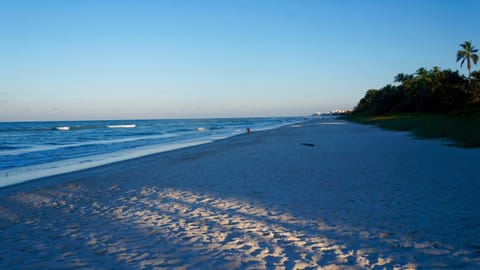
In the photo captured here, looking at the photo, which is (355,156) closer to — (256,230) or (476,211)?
(476,211)

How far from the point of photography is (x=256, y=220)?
567 cm

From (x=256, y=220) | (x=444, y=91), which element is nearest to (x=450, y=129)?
(x=256, y=220)

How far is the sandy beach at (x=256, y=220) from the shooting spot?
4.17 metres

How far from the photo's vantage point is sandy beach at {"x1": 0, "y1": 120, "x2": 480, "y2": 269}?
417 centimetres

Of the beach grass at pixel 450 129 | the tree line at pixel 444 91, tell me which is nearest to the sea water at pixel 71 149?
the beach grass at pixel 450 129

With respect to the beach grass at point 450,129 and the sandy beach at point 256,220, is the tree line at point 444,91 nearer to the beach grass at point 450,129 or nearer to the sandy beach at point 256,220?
the beach grass at point 450,129

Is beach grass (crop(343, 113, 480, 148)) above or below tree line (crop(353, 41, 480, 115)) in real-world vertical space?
below

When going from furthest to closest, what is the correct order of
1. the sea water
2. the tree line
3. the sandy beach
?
1. the tree line
2. the sea water
3. the sandy beach

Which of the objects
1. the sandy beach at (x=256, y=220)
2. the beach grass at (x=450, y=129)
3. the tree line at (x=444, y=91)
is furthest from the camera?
the tree line at (x=444, y=91)

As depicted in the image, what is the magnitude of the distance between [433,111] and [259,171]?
180 feet

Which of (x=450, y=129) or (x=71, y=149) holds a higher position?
(x=450, y=129)

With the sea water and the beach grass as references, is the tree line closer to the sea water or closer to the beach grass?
the beach grass

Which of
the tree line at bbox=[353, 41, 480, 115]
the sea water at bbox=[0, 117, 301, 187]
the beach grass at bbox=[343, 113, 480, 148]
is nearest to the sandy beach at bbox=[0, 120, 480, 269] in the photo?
the sea water at bbox=[0, 117, 301, 187]

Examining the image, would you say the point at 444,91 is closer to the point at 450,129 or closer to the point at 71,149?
the point at 450,129
